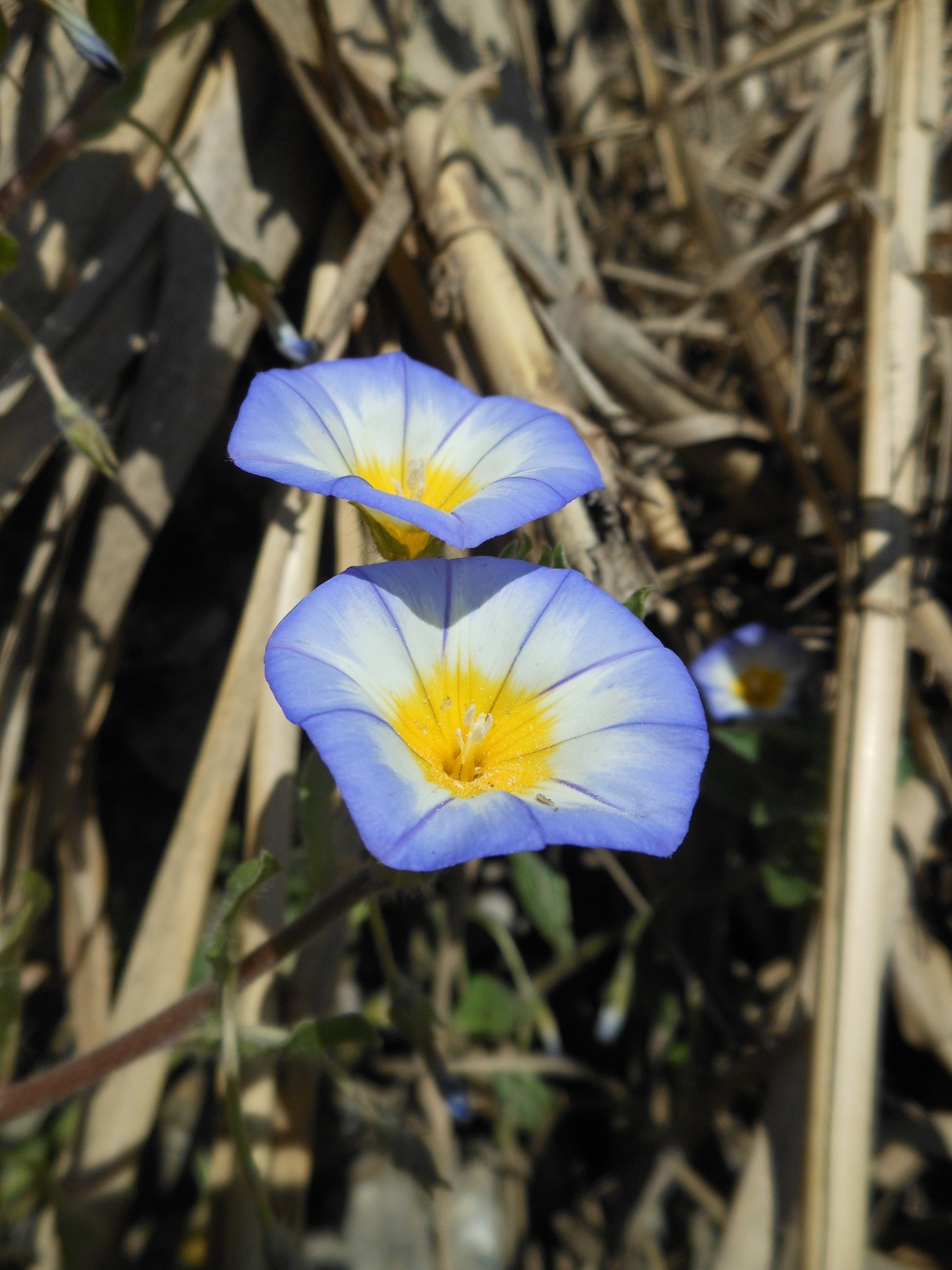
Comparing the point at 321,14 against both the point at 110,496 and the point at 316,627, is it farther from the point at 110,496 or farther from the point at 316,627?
the point at 316,627

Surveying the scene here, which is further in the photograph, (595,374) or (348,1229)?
(348,1229)

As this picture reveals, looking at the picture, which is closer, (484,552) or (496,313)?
(484,552)

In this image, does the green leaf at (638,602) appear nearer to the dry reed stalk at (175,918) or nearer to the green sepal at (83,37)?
the dry reed stalk at (175,918)

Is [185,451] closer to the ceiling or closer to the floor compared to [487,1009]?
closer to the ceiling

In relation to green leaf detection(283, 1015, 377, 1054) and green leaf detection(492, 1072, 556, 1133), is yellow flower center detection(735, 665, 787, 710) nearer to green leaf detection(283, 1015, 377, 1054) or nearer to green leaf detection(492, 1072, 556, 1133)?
green leaf detection(492, 1072, 556, 1133)

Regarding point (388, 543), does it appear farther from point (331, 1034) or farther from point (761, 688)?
point (761, 688)

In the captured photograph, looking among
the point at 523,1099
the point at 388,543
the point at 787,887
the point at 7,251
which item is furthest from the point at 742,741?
the point at 7,251

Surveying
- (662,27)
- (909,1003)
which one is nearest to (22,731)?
(909,1003)
